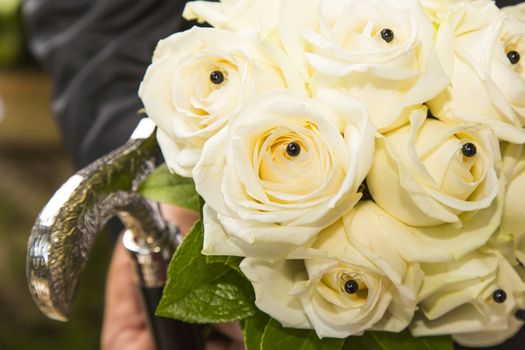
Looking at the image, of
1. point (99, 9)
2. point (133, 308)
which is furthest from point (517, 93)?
point (99, 9)

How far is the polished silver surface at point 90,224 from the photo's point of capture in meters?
0.41

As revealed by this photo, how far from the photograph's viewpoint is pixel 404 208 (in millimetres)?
367

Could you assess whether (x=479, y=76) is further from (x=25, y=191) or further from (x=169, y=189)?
(x=25, y=191)

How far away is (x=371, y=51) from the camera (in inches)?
14.2

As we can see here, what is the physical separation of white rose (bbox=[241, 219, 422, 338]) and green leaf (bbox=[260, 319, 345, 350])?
0.06 feet

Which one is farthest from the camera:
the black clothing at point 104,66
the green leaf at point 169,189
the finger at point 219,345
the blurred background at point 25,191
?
the blurred background at point 25,191

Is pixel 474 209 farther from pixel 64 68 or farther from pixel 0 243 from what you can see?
pixel 0 243

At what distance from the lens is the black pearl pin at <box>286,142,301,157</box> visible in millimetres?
351

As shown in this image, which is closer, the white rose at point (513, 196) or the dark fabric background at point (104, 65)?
the white rose at point (513, 196)

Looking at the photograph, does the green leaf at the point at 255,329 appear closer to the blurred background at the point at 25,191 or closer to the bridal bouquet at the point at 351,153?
the bridal bouquet at the point at 351,153

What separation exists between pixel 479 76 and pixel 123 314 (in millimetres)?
421

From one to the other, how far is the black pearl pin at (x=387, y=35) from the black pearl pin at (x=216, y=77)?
8 cm

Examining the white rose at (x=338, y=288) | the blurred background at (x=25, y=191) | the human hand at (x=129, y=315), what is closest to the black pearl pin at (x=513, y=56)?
the white rose at (x=338, y=288)

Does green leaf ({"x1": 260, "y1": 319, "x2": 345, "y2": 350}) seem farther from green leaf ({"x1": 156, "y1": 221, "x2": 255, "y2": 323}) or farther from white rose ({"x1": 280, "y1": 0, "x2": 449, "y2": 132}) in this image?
white rose ({"x1": 280, "y1": 0, "x2": 449, "y2": 132})
